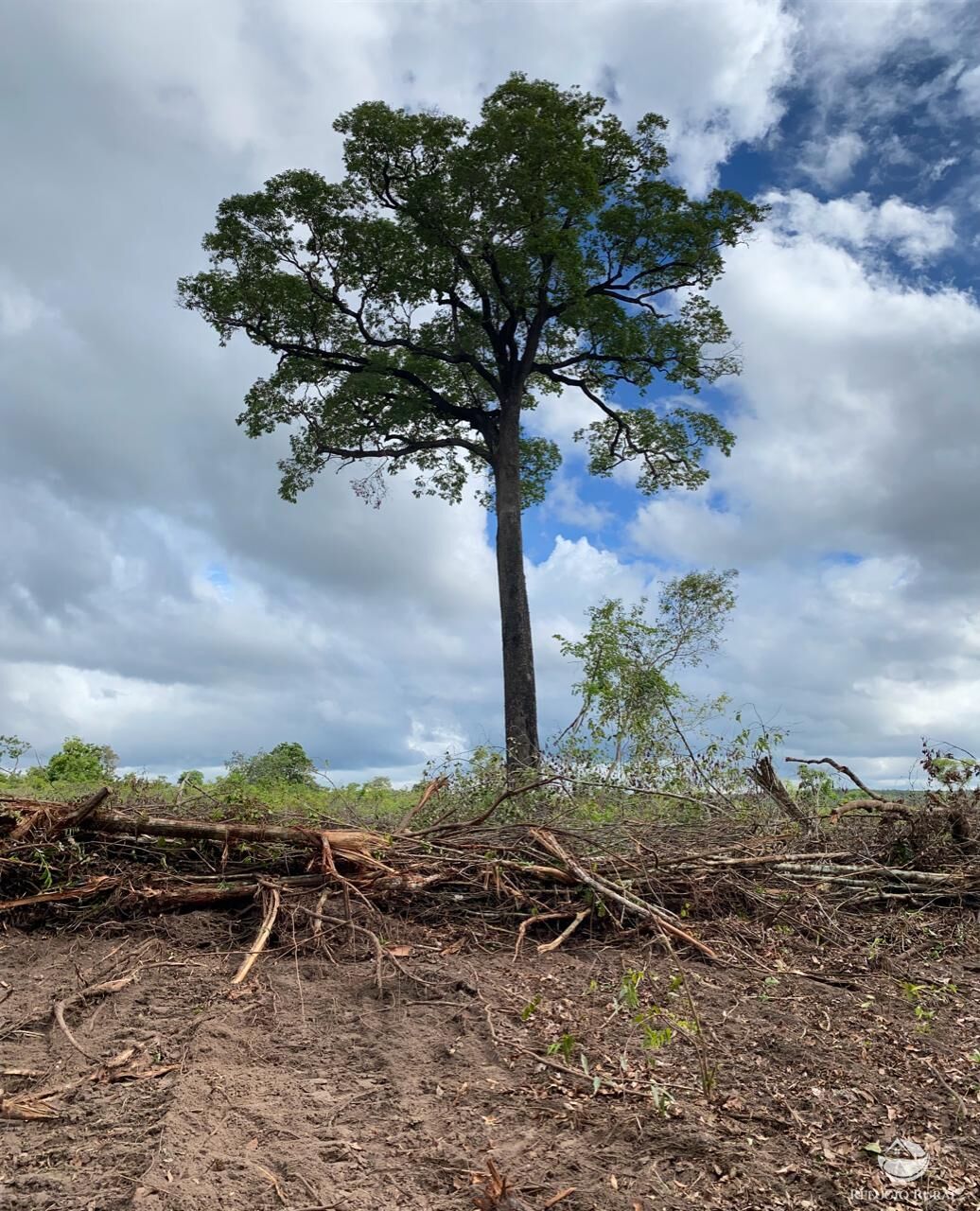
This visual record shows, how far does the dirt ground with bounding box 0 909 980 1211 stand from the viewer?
8.70ft

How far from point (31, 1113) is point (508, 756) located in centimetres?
963

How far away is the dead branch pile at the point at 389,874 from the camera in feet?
16.0

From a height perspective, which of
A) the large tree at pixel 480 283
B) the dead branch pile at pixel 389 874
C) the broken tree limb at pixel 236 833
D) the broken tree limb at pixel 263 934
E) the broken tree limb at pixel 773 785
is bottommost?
the broken tree limb at pixel 263 934

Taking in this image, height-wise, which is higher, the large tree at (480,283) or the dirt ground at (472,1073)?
the large tree at (480,283)

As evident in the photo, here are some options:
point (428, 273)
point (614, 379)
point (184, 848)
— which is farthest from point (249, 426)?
point (184, 848)

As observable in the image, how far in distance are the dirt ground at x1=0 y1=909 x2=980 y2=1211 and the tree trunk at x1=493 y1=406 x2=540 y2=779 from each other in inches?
329

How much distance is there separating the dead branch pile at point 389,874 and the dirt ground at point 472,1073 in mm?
203

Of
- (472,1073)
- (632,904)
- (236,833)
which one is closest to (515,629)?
(236,833)

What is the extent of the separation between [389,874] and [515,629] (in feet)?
29.1

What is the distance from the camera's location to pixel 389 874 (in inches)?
193

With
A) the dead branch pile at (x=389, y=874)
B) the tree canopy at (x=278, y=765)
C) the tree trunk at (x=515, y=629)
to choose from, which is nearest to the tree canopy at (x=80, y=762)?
the tree canopy at (x=278, y=765)

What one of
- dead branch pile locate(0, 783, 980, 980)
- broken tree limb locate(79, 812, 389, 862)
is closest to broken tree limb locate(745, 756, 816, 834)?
dead branch pile locate(0, 783, 980, 980)

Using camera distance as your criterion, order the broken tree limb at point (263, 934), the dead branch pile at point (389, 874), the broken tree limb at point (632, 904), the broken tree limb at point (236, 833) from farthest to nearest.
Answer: the broken tree limb at point (236, 833), the dead branch pile at point (389, 874), the broken tree limb at point (632, 904), the broken tree limb at point (263, 934)

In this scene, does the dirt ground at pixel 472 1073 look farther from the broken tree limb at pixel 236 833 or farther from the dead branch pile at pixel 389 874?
the broken tree limb at pixel 236 833
